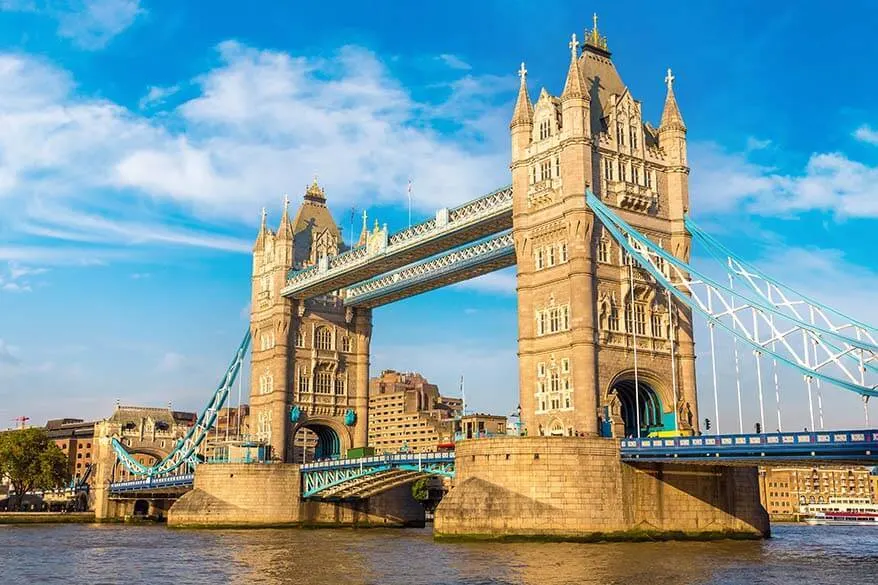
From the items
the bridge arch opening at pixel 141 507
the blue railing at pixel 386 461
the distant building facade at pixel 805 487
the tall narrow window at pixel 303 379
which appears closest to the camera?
the blue railing at pixel 386 461

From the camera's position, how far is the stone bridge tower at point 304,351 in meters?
95.4

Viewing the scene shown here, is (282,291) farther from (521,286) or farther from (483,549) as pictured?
(483,549)

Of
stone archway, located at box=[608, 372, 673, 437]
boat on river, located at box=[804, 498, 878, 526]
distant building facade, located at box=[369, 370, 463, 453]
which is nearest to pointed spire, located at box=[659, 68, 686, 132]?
stone archway, located at box=[608, 372, 673, 437]

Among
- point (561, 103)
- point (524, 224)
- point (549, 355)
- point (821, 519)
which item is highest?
point (561, 103)

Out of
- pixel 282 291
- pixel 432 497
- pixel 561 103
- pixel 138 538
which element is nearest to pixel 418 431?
pixel 432 497

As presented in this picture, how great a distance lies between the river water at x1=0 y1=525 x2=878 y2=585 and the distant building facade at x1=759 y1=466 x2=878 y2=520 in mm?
91671

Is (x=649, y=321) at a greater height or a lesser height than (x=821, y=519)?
greater

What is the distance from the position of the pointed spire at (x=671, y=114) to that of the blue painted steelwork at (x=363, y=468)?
89.2 feet

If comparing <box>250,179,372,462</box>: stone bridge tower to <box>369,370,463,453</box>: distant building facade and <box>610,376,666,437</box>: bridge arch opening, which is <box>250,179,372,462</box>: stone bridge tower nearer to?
<box>610,376,666,437</box>: bridge arch opening

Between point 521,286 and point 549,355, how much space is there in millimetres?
5157

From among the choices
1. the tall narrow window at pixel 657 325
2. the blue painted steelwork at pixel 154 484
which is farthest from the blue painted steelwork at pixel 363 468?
the tall narrow window at pixel 657 325

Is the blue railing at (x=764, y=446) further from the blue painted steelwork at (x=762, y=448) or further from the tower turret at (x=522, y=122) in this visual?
the tower turret at (x=522, y=122)

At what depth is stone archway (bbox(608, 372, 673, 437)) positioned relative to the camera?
65.5 meters

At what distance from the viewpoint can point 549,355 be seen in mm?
65188
